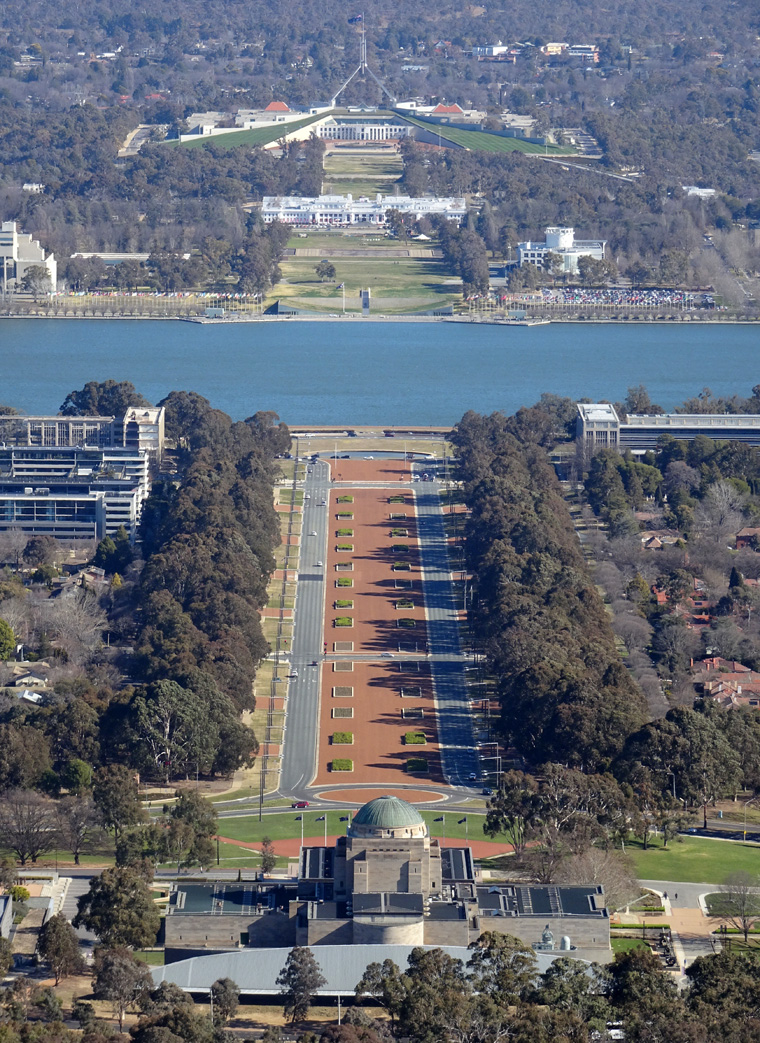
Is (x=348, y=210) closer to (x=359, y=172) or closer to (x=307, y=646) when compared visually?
(x=359, y=172)

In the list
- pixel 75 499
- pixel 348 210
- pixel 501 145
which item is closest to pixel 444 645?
pixel 75 499

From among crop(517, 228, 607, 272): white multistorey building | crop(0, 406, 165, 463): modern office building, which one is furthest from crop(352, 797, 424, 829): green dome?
crop(517, 228, 607, 272): white multistorey building

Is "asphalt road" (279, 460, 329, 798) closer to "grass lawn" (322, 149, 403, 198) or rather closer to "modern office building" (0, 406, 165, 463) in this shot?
"modern office building" (0, 406, 165, 463)

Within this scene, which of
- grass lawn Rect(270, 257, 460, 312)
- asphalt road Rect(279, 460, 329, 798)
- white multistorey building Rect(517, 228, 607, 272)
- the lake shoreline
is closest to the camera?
asphalt road Rect(279, 460, 329, 798)

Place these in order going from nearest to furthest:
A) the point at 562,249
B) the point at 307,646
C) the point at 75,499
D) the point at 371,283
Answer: the point at 307,646, the point at 75,499, the point at 371,283, the point at 562,249

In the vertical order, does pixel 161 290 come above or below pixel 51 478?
above

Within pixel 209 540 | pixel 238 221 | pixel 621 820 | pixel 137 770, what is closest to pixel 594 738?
pixel 621 820

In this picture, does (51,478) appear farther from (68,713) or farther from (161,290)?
(161,290)
